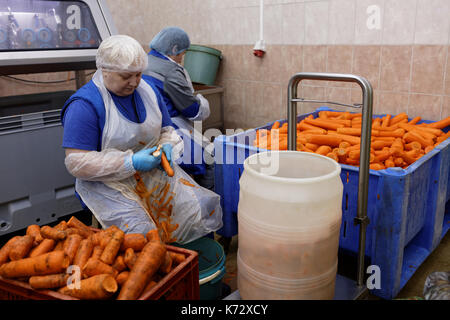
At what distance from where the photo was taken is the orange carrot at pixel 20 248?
1211 mm

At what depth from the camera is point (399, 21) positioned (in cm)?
266

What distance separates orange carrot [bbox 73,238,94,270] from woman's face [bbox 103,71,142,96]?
770 mm

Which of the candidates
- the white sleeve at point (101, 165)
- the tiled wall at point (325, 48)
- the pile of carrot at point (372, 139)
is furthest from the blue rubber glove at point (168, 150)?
the tiled wall at point (325, 48)

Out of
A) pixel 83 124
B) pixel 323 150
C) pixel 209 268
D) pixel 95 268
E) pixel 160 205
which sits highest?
pixel 83 124

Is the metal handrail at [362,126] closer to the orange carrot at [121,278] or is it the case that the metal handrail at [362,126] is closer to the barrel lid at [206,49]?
the orange carrot at [121,278]

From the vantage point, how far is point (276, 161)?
1339 millimetres

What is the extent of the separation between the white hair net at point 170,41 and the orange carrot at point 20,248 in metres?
1.71

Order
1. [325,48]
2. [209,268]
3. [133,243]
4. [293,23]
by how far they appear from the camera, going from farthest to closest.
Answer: [293,23], [325,48], [209,268], [133,243]

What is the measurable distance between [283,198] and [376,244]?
2.91 ft

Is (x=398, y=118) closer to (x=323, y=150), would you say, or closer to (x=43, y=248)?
(x=323, y=150)

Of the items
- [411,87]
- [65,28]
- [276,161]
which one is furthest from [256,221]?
[411,87]

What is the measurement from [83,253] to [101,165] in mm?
576

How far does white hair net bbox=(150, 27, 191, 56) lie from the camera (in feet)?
8.61

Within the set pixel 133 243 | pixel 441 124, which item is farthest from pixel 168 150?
pixel 441 124
